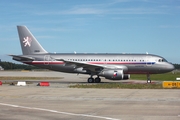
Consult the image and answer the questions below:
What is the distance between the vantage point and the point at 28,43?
1729 inches

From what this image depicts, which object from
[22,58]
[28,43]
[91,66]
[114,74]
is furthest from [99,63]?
[28,43]

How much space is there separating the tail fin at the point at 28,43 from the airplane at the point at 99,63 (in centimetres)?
99

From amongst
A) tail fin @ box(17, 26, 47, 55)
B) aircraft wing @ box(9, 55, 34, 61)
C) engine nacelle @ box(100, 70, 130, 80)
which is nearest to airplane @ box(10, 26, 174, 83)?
aircraft wing @ box(9, 55, 34, 61)

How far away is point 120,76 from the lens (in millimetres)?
38375

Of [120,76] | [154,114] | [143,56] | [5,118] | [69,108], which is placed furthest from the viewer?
[143,56]

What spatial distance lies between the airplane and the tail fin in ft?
3.24

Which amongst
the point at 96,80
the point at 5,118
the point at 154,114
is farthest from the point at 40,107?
the point at 96,80

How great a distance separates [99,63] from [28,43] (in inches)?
375

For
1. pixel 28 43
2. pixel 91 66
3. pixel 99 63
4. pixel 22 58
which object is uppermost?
pixel 28 43

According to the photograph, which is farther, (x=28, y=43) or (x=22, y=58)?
(x=28, y=43)

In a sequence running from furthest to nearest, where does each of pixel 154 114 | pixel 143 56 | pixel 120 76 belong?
pixel 143 56
pixel 120 76
pixel 154 114

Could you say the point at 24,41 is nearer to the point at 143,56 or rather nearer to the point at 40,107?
the point at 143,56

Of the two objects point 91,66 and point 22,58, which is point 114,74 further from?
point 22,58

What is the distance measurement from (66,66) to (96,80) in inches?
154
